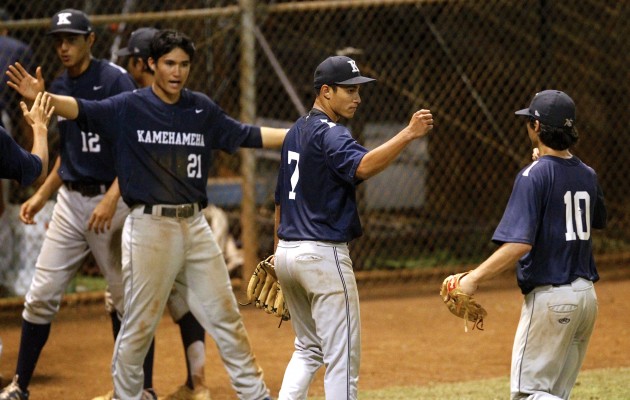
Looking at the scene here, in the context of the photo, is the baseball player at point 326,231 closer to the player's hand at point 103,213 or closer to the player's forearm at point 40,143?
the player's forearm at point 40,143

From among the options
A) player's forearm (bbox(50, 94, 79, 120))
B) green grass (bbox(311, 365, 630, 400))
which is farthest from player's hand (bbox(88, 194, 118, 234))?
green grass (bbox(311, 365, 630, 400))

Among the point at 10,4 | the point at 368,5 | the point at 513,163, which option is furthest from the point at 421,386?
the point at 10,4

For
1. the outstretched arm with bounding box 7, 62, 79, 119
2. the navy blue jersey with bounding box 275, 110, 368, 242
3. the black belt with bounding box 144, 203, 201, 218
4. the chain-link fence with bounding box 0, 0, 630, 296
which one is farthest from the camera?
the chain-link fence with bounding box 0, 0, 630, 296

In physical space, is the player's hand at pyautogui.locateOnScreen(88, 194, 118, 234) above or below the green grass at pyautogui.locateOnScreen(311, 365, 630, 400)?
above

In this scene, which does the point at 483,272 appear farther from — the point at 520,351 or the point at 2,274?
the point at 2,274

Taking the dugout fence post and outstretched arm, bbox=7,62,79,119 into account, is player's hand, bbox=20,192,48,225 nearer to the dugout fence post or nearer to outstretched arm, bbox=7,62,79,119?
outstretched arm, bbox=7,62,79,119

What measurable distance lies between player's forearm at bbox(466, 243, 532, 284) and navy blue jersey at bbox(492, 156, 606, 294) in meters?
0.04

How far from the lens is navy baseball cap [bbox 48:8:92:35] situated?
5.86 meters

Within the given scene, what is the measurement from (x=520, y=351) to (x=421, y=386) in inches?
71.3

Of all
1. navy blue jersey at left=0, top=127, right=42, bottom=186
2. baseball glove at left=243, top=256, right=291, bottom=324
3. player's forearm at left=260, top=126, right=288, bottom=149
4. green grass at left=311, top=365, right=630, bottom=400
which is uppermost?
player's forearm at left=260, top=126, right=288, bottom=149

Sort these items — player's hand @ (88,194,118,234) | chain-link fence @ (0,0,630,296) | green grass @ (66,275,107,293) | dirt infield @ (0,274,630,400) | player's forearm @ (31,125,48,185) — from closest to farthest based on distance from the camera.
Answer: player's forearm @ (31,125,48,185), player's hand @ (88,194,118,234), dirt infield @ (0,274,630,400), green grass @ (66,275,107,293), chain-link fence @ (0,0,630,296)

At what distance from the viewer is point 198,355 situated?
19.4 feet

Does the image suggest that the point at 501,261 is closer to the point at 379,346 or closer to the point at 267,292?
the point at 267,292

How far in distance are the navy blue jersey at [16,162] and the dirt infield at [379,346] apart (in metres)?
1.80
